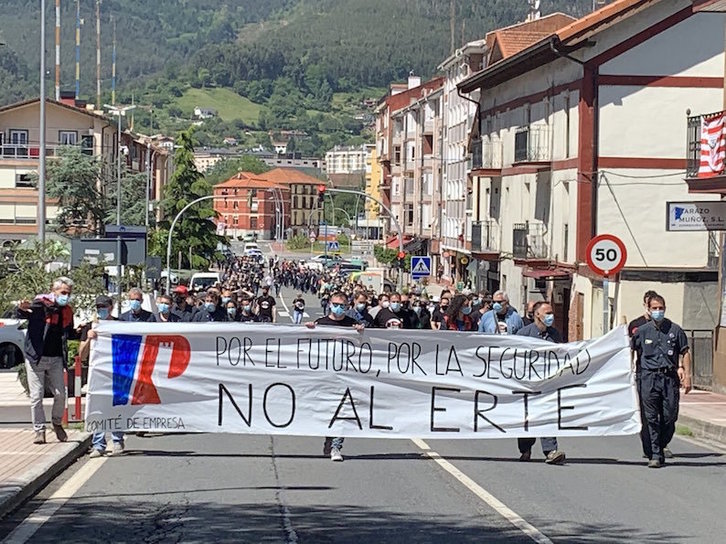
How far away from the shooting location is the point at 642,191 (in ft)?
125

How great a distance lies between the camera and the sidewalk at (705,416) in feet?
62.8

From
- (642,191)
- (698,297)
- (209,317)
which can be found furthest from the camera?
(642,191)

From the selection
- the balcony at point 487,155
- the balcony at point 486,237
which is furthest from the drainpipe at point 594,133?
the balcony at point 486,237

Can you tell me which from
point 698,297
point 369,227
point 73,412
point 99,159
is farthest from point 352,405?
point 369,227

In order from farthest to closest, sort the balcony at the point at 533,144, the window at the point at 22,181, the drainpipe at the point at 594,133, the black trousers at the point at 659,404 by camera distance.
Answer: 1. the window at the point at 22,181
2. the balcony at the point at 533,144
3. the drainpipe at the point at 594,133
4. the black trousers at the point at 659,404

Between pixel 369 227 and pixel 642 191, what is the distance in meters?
114

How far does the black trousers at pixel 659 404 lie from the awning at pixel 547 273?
25.2m

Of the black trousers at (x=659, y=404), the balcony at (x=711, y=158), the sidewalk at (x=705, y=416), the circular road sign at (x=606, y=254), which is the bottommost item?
the sidewalk at (x=705, y=416)

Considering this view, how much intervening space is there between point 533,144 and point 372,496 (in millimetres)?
32675

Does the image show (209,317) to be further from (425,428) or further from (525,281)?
(525,281)

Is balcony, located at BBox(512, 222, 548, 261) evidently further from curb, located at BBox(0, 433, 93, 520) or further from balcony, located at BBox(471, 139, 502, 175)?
curb, located at BBox(0, 433, 93, 520)

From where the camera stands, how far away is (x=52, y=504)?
1152 centimetres

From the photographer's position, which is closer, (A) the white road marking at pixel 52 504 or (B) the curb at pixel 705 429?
(A) the white road marking at pixel 52 504

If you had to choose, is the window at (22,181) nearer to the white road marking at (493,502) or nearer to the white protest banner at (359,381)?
the white protest banner at (359,381)
